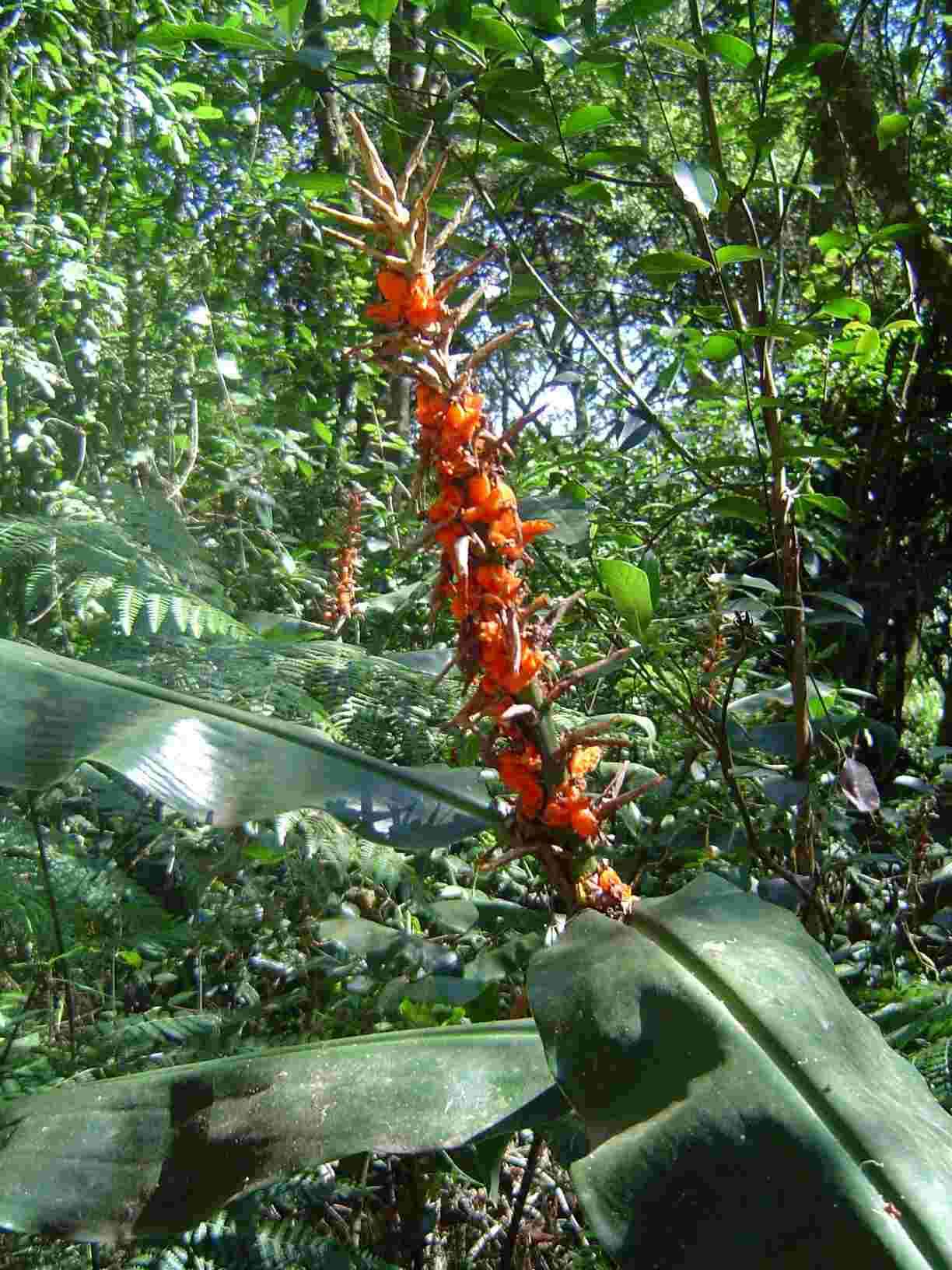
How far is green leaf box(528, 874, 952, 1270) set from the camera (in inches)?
30.7

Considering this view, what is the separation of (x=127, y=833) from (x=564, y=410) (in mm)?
12383

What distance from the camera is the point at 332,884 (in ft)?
5.93

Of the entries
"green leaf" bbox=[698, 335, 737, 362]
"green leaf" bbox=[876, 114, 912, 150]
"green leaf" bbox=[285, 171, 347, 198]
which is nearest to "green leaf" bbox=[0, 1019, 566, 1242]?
"green leaf" bbox=[698, 335, 737, 362]

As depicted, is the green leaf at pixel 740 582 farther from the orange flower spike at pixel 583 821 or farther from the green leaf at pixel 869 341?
the green leaf at pixel 869 341

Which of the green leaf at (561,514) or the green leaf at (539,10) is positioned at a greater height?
the green leaf at (539,10)

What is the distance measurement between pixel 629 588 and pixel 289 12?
98 centimetres

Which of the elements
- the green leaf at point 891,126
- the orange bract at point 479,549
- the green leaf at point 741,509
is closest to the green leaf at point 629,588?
the orange bract at point 479,549

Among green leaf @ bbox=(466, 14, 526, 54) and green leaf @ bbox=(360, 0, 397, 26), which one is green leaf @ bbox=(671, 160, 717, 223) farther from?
green leaf @ bbox=(360, 0, 397, 26)

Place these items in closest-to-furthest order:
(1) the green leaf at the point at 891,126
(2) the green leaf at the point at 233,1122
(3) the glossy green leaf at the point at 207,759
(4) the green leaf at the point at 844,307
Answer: (2) the green leaf at the point at 233,1122 < (3) the glossy green leaf at the point at 207,759 < (4) the green leaf at the point at 844,307 < (1) the green leaf at the point at 891,126

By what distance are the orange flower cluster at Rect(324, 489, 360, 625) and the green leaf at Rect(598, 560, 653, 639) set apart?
1.28m

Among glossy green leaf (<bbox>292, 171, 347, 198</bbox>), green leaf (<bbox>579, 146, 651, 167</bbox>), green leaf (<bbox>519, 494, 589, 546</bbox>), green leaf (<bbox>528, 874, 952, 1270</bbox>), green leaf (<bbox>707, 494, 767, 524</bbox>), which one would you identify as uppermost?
green leaf (<bbox>579, 146, 651, 167</bbox>)

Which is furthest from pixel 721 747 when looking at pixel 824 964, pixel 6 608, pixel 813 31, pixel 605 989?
pixel 813 31

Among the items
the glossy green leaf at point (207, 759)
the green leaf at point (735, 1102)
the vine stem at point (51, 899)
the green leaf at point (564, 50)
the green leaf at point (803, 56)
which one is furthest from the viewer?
the green leaf at point (803, 56)

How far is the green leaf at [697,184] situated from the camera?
59.8 inches
